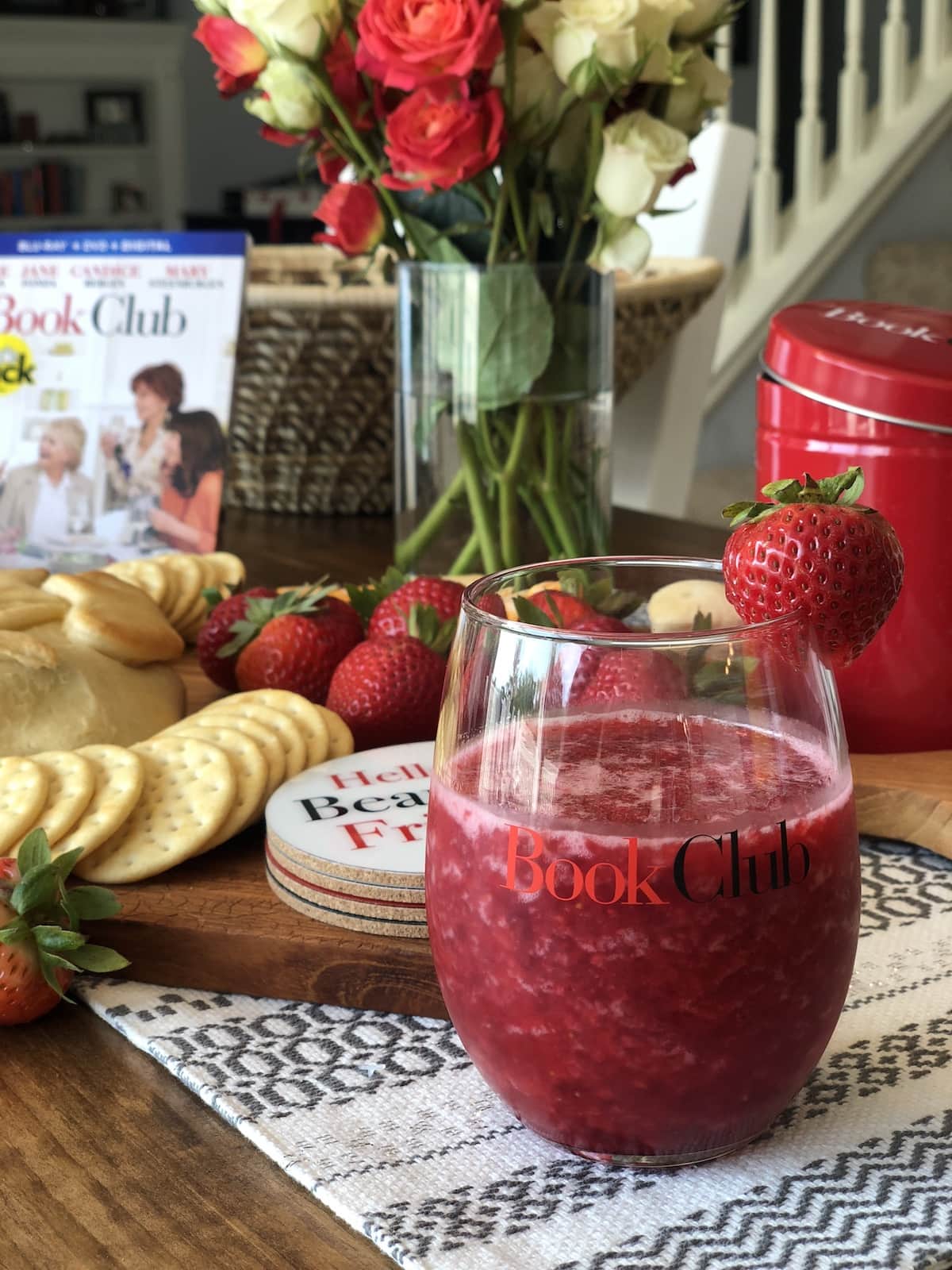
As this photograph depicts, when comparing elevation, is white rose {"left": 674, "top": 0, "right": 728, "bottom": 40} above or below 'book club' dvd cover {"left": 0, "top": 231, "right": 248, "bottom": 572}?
above

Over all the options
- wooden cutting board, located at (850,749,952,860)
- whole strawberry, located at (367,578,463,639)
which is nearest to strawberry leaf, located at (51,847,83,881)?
whole strawberry, located at (367,578,463,639)

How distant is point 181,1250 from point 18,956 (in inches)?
7.3

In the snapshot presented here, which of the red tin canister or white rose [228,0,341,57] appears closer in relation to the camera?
the red tin canister

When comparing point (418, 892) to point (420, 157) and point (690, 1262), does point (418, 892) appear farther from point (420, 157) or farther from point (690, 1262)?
point (420, 157)

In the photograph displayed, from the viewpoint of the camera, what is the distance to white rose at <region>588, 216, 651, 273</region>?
115 centimetres

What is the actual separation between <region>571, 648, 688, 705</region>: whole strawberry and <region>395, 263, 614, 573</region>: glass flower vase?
0.69 m

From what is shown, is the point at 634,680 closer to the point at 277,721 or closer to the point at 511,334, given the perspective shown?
the point at 277,721

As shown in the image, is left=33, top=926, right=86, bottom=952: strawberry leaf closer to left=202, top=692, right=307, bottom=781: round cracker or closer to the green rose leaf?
left=202, top=692, right=307, bottom=781: round cracker

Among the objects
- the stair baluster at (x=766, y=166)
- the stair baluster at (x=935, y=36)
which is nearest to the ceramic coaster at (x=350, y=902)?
the stair baluster at (x=766, y=166)

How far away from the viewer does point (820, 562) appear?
0.55m

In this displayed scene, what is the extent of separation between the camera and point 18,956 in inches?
25.9

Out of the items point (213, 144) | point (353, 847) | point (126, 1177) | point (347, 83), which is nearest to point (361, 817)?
point (353, 847)

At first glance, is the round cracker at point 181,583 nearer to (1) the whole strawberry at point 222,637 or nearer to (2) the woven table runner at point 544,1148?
(1) the whole strawberry at point 222,637

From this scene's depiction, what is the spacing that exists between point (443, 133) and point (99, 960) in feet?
2.11
